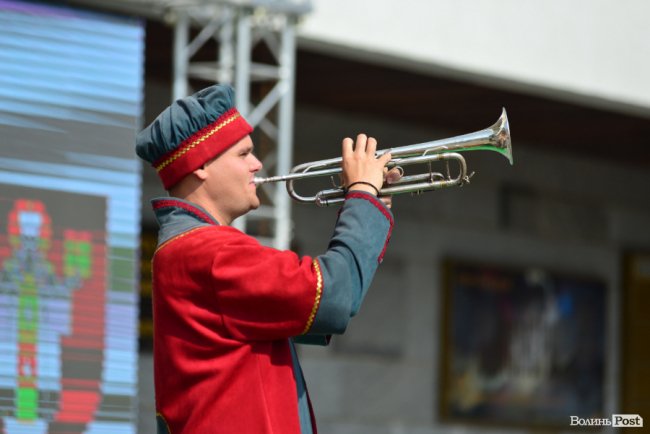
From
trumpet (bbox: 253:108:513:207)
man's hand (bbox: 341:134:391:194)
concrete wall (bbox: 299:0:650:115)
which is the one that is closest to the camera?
man's hand (bbox: 341:134:391:194)

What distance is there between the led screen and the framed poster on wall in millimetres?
5502

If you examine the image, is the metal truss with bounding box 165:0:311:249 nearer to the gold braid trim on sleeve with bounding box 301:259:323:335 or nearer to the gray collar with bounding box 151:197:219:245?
the gray collar with bounding box 151:197:219:245

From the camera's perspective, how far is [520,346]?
41.8ft

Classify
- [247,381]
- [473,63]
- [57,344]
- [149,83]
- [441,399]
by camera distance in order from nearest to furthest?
1. [247,381]
2. [57,344]
3. [473,63]
4. [149,83]
5. [441,399]

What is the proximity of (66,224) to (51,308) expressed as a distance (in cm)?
44

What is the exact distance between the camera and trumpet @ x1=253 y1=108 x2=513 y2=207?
122 inches

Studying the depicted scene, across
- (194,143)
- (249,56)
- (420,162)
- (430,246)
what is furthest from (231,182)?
(430,246)

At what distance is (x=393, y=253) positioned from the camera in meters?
12.1

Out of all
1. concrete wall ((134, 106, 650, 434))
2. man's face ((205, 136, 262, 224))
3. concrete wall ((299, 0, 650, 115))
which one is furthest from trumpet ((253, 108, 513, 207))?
concrete wall ((134, 106, 650, 434))

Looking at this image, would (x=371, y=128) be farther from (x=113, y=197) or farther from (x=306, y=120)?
(x=113, y=197)

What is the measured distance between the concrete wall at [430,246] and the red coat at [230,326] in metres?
7.68

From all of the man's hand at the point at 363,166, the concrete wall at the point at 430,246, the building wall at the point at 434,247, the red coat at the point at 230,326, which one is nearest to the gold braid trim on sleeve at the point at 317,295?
the red coat at the point at 230,326

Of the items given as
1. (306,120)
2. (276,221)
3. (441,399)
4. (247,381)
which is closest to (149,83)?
(306,120)

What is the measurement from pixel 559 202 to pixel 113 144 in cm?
675
